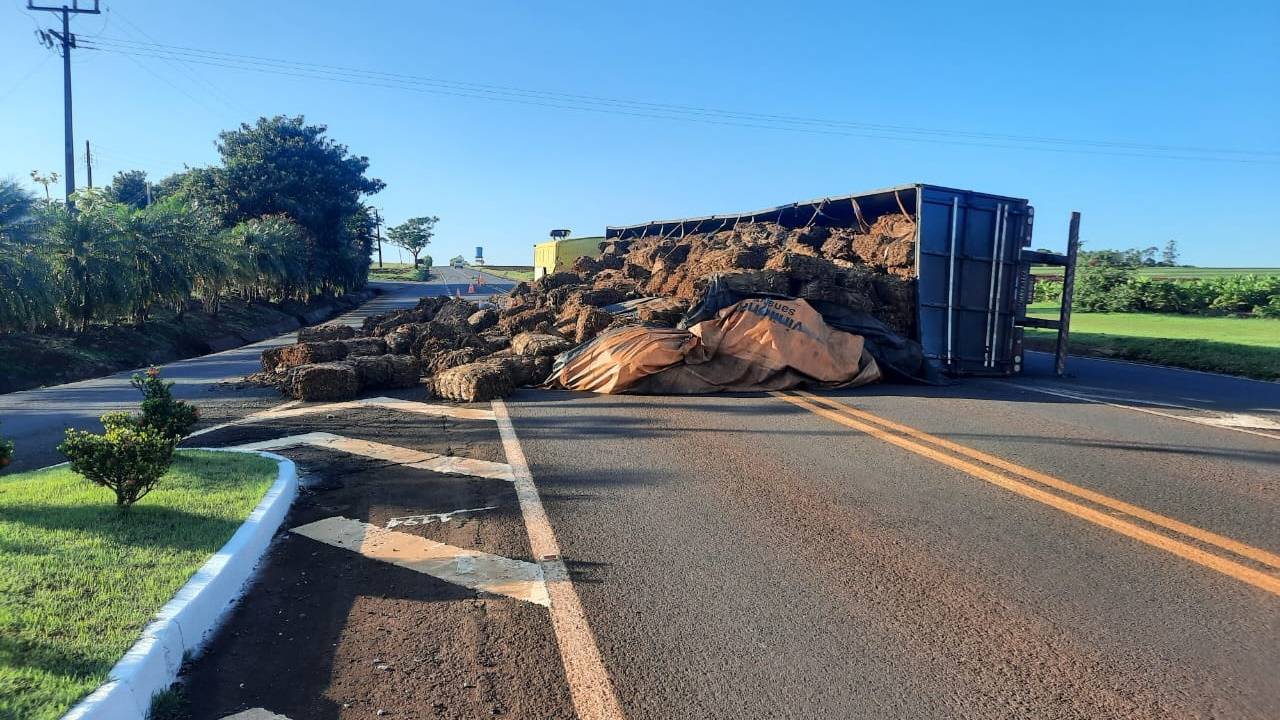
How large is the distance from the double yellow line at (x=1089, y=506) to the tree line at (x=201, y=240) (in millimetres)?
17226

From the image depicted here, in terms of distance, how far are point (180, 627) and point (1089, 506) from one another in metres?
5.44

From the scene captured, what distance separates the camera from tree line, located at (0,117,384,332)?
16281 mm

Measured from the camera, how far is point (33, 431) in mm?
9070

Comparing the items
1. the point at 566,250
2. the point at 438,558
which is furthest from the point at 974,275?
the point at 566,250

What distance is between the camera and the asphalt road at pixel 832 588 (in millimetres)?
3000

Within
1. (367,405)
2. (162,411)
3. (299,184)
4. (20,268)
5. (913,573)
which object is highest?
(299,184)

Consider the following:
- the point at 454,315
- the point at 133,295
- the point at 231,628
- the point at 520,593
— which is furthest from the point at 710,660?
the point at 133,295

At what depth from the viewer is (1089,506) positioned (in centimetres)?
524

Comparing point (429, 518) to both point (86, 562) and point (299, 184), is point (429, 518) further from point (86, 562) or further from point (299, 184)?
point (299, 184)

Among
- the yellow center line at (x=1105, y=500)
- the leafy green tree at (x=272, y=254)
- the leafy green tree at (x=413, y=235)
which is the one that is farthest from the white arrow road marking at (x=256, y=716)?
the leafy green tree at (x=413, y=235)

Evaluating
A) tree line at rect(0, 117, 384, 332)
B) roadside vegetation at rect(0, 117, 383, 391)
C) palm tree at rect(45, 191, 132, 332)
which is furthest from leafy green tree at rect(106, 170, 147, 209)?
palm tree at rect(45, 191, 132, 332)

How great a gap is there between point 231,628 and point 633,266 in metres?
14.8

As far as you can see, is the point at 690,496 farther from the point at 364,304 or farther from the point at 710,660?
the point at 364,304

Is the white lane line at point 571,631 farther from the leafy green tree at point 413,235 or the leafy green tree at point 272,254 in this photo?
the leafy green tree at point 413,235
